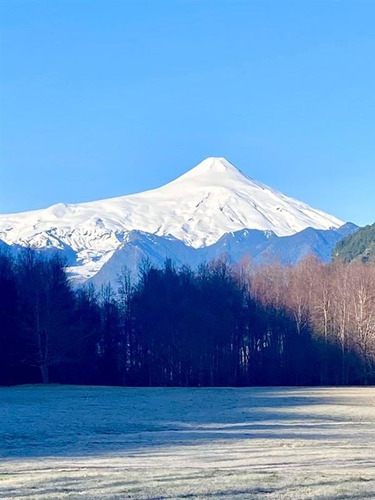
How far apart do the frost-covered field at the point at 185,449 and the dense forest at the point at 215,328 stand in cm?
2831

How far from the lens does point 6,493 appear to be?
496 inches

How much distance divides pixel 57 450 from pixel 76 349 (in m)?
43.1

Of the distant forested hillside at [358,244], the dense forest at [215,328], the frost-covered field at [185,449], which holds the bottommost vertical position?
the frost-covered field at [185,449]

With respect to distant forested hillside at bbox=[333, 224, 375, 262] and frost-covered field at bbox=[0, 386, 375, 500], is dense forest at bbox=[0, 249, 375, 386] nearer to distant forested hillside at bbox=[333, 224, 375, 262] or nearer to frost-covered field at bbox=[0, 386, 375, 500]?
frost-covered field at bbox=[0, 386, 375, 500]

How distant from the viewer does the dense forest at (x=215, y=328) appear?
70375mm

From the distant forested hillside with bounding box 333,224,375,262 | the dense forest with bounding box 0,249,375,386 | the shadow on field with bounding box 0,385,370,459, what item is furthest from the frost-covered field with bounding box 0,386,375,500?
the distant forested hillside with bounding box 333,224,375,262

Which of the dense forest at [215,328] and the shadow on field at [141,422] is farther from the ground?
the dense forest at [215,328]

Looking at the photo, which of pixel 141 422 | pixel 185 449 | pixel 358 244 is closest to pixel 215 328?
pixel 141 422

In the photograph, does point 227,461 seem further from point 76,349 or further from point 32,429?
point 76,349

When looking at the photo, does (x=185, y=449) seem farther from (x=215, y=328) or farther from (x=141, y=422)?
(x=215, y=328)

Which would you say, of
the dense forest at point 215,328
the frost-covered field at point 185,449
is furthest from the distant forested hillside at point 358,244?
the frost-covered field at point 185,449

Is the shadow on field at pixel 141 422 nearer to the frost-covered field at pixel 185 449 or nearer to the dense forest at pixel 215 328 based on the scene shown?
the frost-covered field at pixel 185 449

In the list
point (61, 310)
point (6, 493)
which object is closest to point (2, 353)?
point (61, 310)

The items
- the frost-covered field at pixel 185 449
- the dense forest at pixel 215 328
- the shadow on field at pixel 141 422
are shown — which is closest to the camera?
the frost-covered field at pixel 185 449
